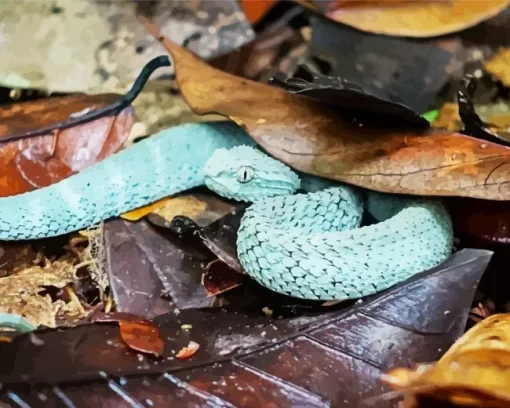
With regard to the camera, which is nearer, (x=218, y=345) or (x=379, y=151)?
(x=218, y=345)

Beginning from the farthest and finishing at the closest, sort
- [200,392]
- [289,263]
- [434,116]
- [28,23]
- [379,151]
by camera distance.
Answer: [28,23], [434,116], [379,151], [289,263], [200,392]

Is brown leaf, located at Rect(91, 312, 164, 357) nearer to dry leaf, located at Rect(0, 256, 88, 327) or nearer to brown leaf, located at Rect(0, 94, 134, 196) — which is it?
dry leaf, located at Rect(0, 256, 88, 327)

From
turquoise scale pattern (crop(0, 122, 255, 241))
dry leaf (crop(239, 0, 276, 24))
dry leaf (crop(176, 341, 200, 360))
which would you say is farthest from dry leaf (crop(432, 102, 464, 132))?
dry leaf (crop(176, 341, 200, 360))

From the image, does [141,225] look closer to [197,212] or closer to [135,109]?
[197,212]

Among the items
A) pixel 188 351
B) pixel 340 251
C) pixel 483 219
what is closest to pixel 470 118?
pixel 483 219

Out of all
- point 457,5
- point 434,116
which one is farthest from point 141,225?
point 457,5

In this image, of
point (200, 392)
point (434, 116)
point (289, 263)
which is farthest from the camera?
point (434, 116)

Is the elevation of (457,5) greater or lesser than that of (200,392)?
greater
